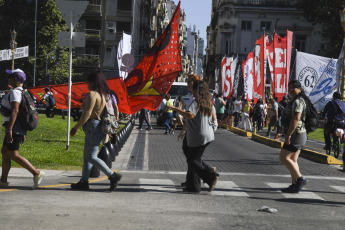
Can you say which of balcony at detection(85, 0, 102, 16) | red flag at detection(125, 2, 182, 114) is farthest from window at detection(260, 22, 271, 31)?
red flag at detection(125, 2, 182, 114)

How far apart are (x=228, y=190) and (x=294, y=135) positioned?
1.27 m

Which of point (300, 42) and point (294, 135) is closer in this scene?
point (294, 135)

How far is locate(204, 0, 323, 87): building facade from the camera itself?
67875 mm

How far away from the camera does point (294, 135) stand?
895 cm

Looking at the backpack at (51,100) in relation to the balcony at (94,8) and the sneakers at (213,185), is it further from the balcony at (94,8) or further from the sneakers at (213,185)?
the balcony at (94,8)

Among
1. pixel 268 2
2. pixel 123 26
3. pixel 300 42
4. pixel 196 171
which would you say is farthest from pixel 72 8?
pixel 268 2

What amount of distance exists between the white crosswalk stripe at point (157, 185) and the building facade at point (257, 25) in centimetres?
5922

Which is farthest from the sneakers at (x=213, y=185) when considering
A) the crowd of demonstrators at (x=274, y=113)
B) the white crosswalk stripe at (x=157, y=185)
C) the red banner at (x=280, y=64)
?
the crowd of demonstrators at (x=274, y=113)

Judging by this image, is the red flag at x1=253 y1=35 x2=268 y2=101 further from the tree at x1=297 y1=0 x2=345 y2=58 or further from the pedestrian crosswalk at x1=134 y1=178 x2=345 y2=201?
the pedestrian crosswalk at x1=134 y1=178 x2=345 y2=201

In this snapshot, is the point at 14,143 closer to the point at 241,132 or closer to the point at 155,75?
the point at 155,75

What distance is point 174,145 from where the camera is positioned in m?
18.6

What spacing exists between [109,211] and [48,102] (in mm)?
22155

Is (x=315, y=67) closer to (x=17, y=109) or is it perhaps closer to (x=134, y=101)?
(x=134, y=101)

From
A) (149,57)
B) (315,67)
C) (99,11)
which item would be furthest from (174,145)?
(99,11)
